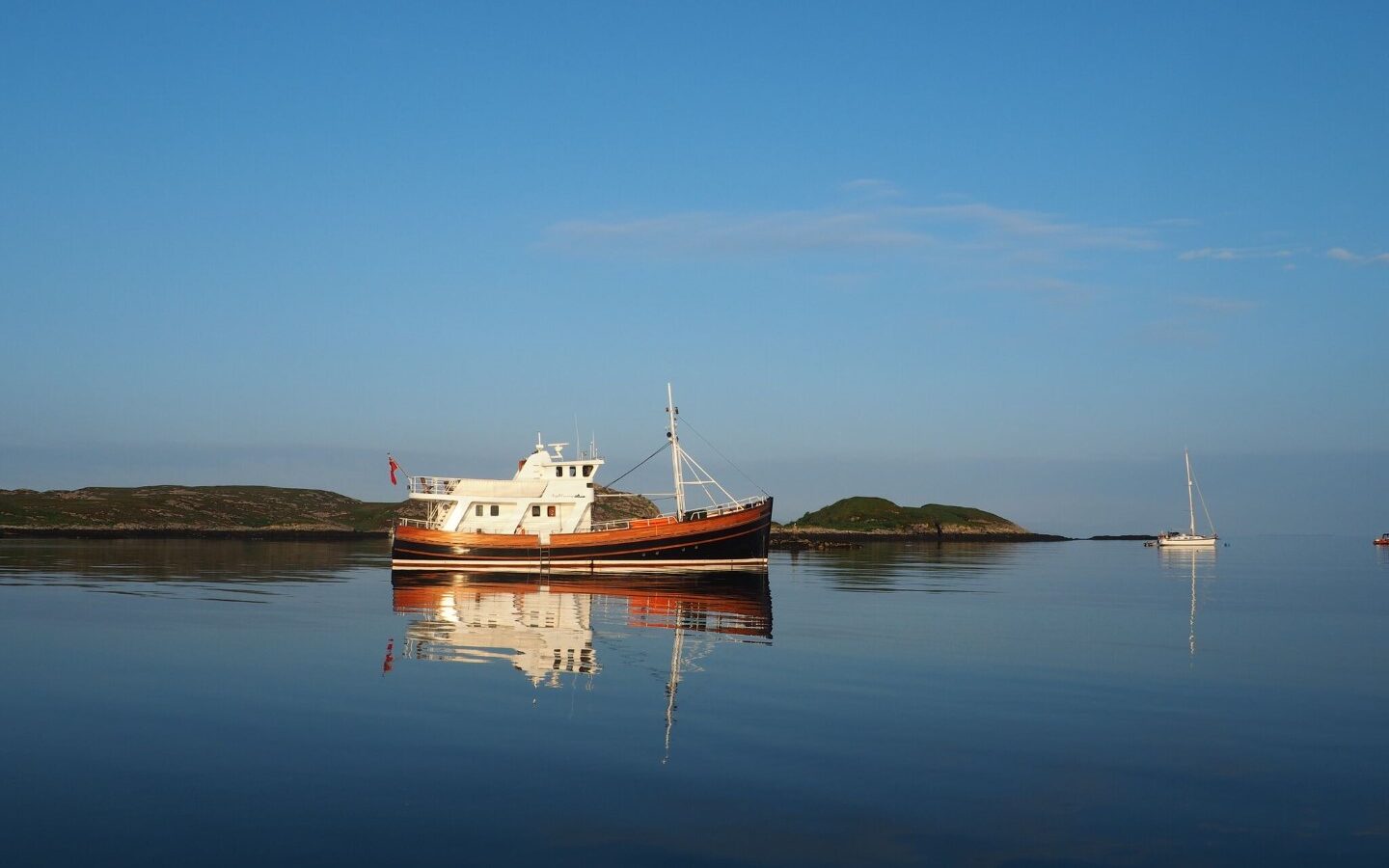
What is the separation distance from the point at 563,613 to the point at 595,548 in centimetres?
2089

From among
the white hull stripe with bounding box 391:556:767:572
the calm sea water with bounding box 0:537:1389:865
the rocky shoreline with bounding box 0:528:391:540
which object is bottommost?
the calm sea water with bounding box 0:537:1389:865

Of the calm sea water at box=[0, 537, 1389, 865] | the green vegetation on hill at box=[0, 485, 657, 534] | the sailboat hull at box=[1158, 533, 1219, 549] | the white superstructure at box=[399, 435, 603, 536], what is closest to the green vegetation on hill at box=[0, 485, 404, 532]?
the green vegetation on hill at box=[0, 485, 657, 534]

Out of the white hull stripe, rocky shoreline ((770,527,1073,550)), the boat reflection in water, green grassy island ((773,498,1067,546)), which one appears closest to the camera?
the boat reflection in water

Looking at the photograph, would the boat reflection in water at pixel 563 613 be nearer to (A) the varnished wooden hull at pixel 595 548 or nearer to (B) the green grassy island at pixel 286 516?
(A) the varnished wooden hull at pixel 595 548

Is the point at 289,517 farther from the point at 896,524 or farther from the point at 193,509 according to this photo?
the point at 896,524

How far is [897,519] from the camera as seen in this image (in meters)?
164

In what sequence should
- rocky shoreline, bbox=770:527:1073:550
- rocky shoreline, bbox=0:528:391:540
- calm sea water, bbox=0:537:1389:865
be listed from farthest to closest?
1. rocky shoreline, bbox=770:527:1073:550
2. rocky shoreline, bbox=0:528:391:540
3. calm sea water, bbox=0:537:1389:865

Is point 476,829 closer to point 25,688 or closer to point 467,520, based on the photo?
point 25,688

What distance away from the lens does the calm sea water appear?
36.0ft

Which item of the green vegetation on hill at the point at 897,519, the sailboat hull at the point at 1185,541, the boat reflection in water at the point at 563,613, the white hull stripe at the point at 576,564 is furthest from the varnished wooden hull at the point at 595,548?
the green vegetation on hill at the point at 897,519

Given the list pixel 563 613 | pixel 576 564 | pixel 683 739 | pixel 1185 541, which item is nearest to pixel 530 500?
pixel 576 564

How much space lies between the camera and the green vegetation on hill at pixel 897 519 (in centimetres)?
16150

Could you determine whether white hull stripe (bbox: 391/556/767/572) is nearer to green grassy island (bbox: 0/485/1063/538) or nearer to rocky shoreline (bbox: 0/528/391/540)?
green grassy island (bbox: 0/485/1063/538)

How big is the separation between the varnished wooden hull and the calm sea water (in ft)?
68.8
